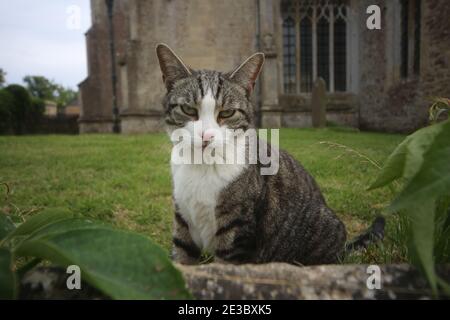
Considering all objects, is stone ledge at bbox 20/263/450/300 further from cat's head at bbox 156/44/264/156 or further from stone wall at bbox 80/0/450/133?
stone wall at bbox 80/0/450/133

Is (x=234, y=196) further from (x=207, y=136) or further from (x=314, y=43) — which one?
(x=314, y=43)

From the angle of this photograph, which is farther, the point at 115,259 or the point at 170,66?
the point at 170,66

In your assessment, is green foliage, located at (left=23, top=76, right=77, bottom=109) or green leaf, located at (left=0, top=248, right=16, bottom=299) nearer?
green leaf, located at (left=0, top=248, right=16, bottom=299)

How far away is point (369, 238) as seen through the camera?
2.30 metres

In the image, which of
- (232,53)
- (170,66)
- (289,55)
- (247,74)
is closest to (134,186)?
(170,66)

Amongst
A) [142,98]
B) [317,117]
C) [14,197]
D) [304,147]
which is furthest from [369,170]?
[142,98]

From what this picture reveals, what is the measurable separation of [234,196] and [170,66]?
0.99 metres

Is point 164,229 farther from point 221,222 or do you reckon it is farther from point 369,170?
point 369,170

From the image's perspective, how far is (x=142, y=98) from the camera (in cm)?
1619

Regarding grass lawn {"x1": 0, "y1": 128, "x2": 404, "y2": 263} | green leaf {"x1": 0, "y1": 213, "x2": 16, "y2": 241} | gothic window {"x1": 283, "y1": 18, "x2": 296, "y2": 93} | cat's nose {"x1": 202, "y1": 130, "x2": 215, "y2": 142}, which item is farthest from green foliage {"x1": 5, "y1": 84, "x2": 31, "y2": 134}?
green leaf {"x1": 0, "y1": 213, "x2": 16, "y2": 241}

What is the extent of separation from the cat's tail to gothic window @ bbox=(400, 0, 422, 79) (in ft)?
38.7

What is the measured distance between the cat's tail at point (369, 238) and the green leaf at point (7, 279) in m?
1.93

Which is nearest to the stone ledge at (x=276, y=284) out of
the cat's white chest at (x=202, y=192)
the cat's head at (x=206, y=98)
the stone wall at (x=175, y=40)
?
the cat's white chest at (x=202, y=192)

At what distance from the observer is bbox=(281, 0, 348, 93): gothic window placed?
52.8ft
